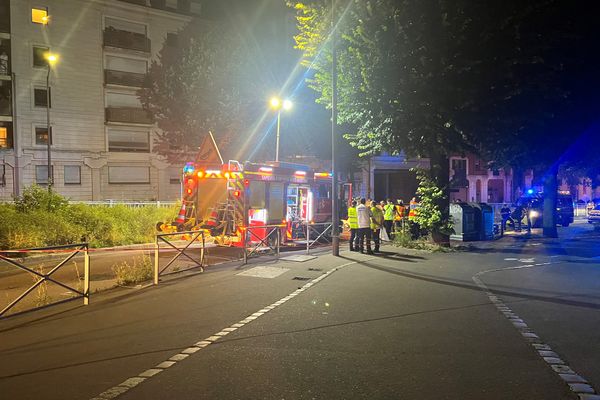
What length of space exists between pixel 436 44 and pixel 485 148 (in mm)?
5133

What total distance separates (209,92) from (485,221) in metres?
20.1

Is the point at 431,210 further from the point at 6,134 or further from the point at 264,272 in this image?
the point at 6,134

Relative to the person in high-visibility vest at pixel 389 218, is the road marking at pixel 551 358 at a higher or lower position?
lower

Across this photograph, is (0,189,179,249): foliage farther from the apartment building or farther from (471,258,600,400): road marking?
the apartment building

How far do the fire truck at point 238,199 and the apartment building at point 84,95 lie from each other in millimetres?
23154

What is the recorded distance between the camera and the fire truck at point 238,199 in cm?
1491


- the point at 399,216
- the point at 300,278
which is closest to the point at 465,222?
the point at 399,216

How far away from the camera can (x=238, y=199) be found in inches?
586

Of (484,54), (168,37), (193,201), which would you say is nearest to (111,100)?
(168,37)

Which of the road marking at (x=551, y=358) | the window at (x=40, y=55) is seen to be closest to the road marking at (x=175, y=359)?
the road marking at (x=551, y=358)

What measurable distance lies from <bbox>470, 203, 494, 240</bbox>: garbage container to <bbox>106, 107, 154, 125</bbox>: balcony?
27.8 meters

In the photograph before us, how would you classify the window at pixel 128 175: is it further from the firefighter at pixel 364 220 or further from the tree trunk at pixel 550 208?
the tree trunk at pixel 550 208

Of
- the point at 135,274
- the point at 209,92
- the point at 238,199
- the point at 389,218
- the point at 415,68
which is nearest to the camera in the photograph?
the point at 135,274

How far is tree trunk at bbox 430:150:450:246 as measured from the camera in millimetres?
17000
